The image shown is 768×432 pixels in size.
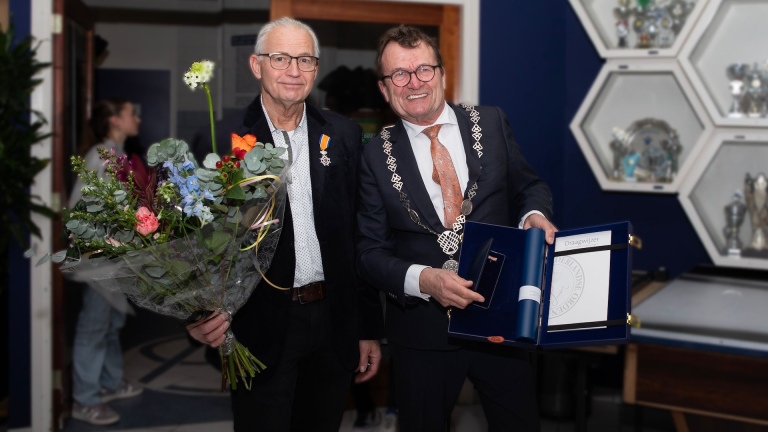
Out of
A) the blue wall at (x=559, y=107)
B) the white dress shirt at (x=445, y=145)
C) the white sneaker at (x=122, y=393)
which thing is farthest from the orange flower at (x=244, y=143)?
the white sneaker at (x=122, y=393)

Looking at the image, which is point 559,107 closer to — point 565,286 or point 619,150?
point 619,150

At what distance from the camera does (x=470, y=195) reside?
2371mm

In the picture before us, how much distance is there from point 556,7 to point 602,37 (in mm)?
403

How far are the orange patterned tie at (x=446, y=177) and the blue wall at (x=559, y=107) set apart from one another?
8.67ft

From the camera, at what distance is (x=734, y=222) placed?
4.66 metres

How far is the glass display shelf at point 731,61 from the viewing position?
4.54 m

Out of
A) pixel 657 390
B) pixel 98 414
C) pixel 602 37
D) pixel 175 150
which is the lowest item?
pixel 98 414

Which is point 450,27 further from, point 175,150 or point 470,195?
point 175,150

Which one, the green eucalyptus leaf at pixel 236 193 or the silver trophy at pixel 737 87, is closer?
the green eucalyptus leaf at pixel 236 193

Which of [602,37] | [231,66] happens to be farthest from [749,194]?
[231,66]

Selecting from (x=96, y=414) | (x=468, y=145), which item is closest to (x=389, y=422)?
(x=96, y=414)

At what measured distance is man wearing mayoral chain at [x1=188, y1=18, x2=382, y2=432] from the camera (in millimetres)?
2398

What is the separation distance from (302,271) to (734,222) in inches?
122

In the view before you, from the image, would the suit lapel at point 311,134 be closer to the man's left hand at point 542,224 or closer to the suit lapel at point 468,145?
the suit lapel at point 468,145
